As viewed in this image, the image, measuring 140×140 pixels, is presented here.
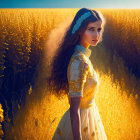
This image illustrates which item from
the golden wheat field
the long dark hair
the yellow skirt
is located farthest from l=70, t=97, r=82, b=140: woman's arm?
the golden wheat field

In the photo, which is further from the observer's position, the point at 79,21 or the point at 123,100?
the point at 123,100

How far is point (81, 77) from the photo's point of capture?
1.18 metres

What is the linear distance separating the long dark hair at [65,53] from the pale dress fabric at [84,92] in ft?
0.21

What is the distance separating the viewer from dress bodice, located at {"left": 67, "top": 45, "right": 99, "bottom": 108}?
46.3 inches

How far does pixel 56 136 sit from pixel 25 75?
3298 mm

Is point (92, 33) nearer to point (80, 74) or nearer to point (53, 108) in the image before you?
point (80, 74)

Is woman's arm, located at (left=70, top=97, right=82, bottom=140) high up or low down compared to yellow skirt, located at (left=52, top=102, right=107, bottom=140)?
up

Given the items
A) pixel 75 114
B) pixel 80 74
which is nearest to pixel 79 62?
pixel 80 74

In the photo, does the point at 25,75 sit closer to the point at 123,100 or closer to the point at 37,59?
the point at 37,59

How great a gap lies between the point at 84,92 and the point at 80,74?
17cm

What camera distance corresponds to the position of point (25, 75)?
15.2ft

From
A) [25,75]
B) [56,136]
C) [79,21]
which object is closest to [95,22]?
[79,21]

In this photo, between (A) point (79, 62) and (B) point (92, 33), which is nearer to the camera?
(A) point (79, 62)

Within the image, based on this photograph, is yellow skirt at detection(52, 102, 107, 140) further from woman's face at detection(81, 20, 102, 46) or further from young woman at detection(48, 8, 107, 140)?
woman's face at detection(81, 20, 102, 46)
